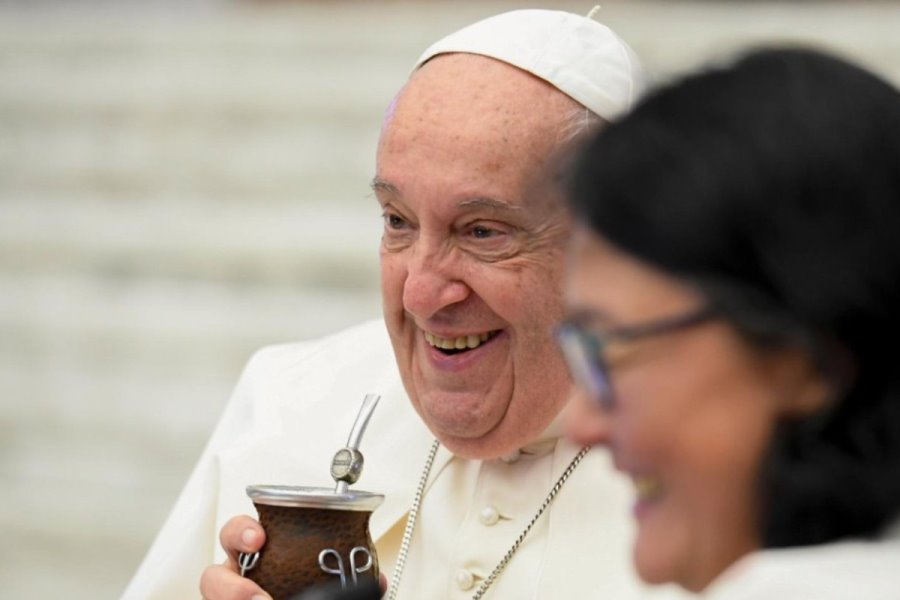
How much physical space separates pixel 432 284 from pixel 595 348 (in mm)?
1223

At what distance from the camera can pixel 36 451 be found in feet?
25.1

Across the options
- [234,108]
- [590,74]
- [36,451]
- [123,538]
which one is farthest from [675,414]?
[234,108]

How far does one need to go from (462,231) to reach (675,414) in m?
1.34

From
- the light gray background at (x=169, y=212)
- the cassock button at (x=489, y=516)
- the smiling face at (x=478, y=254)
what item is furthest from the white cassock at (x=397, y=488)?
the light gray background at (x=169, y=212)

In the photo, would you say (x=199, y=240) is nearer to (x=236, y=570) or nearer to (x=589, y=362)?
(x=236, y=570)

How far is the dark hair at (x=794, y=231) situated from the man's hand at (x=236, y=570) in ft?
3.37

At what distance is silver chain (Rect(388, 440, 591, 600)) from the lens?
2953 millimetres

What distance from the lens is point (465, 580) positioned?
2.96 meters

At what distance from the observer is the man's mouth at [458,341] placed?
9.51ft

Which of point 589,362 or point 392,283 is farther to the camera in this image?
point 392,283

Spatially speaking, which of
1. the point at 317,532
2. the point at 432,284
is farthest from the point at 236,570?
the point at 432,284

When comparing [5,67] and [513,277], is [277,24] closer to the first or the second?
[5,67]

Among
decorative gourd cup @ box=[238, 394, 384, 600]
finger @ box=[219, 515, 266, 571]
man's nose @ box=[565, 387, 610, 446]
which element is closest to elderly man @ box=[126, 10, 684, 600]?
finger @ box=[219, 515, 266, 571]

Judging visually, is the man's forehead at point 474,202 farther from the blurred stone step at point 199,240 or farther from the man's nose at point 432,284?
the blurred stone step at point 199,240
